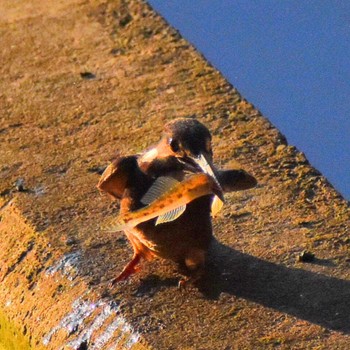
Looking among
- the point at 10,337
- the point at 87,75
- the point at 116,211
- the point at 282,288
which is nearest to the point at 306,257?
the point at 282,288

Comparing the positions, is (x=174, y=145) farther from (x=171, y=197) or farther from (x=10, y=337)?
(x=10, y=337)

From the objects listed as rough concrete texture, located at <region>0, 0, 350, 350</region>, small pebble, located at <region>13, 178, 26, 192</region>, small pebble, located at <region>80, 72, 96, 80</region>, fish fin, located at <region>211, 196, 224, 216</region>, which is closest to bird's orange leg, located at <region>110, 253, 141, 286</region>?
rough concrete texture, located at <region>0, 0, 350, 350</region>

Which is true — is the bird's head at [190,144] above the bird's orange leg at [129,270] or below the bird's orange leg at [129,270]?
above

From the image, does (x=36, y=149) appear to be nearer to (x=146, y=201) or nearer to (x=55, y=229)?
(x=55, y=229)

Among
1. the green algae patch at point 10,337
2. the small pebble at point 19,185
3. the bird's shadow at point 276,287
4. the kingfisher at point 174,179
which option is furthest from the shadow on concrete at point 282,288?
the small pebble at point 19,185

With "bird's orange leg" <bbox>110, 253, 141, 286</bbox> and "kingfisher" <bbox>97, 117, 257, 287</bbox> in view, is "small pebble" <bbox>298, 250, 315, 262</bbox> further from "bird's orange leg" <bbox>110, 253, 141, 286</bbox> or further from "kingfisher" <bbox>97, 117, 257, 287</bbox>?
"bird's orange leg" <bbox>110, 253, 141, 286</bbox>

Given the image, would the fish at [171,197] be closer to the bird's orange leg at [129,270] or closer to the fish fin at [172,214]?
the fish fin at [172,214]

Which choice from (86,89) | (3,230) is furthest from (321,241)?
(86,89)
